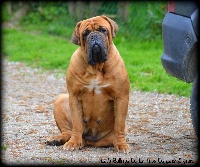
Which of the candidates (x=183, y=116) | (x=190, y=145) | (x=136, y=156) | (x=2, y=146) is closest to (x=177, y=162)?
(x=136, y=156)

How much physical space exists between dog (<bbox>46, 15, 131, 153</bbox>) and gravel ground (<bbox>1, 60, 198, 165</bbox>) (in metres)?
0.22

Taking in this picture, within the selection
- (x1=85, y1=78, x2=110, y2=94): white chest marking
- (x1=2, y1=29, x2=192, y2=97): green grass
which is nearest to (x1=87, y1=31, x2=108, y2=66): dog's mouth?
(x1=85, y1=78, x2=110, y2=94): white chest marking

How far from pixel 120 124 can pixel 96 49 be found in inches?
31.0

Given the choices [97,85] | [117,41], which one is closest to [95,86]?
[97,85]

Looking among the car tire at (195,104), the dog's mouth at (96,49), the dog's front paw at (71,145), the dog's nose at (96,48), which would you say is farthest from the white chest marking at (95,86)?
the car tire at (195,104)

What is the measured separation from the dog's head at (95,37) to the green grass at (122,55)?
126 inches

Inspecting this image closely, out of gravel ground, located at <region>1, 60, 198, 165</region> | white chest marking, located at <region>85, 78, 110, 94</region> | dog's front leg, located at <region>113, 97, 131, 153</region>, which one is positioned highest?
white chest marking, located at <region>85, 78, 110, 94</region>

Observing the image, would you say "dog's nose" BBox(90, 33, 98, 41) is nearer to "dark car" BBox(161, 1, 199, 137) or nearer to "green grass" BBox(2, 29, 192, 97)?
"dark car" BBox(161, 1, 199, 137)

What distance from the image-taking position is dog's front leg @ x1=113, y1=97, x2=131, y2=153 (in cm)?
534

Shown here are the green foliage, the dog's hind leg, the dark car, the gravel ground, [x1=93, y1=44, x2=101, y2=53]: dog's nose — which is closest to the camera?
the dark car

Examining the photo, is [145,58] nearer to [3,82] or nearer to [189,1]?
[3,82]

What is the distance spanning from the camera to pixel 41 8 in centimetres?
1454

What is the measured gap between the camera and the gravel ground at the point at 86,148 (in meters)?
4.99

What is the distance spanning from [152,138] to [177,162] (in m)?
1.13
